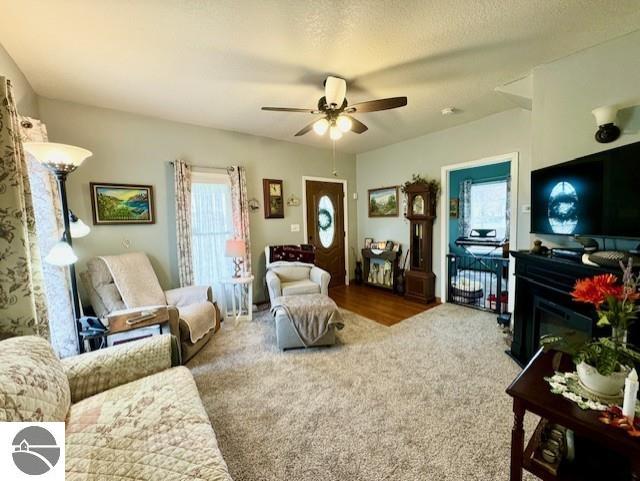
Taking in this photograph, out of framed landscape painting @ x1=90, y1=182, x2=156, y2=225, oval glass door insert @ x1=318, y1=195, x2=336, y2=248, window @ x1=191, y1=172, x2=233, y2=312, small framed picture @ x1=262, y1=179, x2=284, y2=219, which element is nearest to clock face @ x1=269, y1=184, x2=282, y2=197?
small framed picture @ x1=262, y1=179, x2=284, y2=219

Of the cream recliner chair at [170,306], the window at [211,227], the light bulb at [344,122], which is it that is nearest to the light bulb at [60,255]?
the cream recliner chair at [170,306]

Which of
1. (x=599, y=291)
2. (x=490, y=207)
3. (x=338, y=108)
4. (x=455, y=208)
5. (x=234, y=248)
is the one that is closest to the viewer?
(x=599, y=291)

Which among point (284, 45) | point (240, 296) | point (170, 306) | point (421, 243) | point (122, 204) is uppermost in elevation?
point (284, 45)

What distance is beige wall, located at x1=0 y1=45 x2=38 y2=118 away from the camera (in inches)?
74.5

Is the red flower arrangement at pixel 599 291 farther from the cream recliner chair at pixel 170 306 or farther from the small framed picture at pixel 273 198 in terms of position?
the small framed picture at pixel 273 198

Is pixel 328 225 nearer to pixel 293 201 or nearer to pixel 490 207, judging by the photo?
pixel 293 201

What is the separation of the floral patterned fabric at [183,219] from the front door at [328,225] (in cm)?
201

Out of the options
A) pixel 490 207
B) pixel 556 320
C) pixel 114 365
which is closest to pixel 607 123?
pixel 556 320

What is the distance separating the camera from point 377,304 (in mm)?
4023

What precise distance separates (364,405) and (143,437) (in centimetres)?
135

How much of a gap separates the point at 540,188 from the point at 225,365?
10.8 ft

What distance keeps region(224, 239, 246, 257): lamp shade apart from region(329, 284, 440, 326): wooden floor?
1753 mm

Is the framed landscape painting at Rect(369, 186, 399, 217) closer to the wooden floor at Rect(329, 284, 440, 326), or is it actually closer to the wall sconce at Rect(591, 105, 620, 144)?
the wooden floor at Rect(329, 284, 440, 326)

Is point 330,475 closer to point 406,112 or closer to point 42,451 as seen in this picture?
point 42,451
